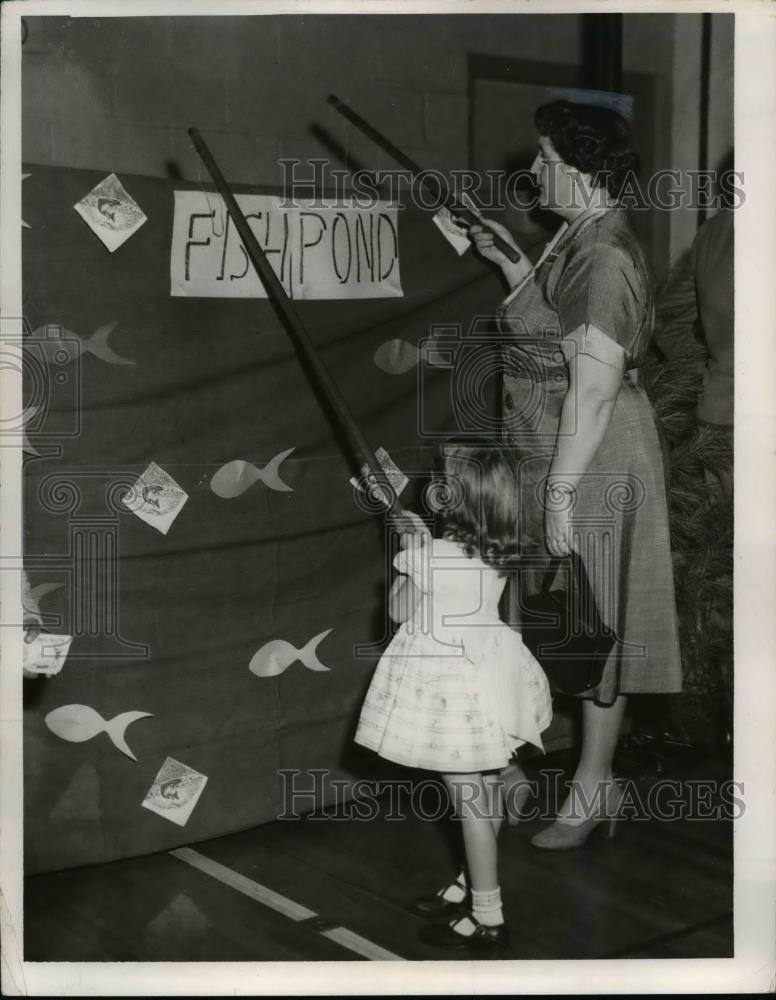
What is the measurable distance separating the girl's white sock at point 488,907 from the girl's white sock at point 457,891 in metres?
0.12

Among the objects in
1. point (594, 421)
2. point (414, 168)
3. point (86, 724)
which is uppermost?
point (414, 168)

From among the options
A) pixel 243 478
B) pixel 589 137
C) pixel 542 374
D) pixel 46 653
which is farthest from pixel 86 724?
pixel 589 137

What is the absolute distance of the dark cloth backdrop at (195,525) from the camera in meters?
2.65

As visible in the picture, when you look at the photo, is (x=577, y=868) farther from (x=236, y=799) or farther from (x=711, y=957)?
(x=236, y=799)

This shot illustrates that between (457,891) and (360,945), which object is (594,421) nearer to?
(457,891)

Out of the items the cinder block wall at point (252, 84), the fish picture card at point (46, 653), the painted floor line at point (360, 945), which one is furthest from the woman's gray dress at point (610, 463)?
the fish picture card at point (46, 653)

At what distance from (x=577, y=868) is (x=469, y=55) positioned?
191 centimetres

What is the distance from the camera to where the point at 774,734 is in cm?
266

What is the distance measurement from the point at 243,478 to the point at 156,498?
0.21 metres

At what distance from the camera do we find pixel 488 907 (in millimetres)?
2484

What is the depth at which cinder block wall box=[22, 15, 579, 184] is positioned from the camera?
2611 mm

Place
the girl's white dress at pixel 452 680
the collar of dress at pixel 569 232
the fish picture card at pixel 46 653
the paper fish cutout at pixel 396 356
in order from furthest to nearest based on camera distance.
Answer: the paper fish cutout at pixel 396 356 → the collar of dress at pixel 569 232 → the fish picture card at pixel 46 653 → the girl's white dress at pixel 452 680

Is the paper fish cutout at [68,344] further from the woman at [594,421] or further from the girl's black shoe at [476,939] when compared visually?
the girl's black shoe at [476,939]

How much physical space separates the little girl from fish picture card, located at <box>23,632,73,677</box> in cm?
69
